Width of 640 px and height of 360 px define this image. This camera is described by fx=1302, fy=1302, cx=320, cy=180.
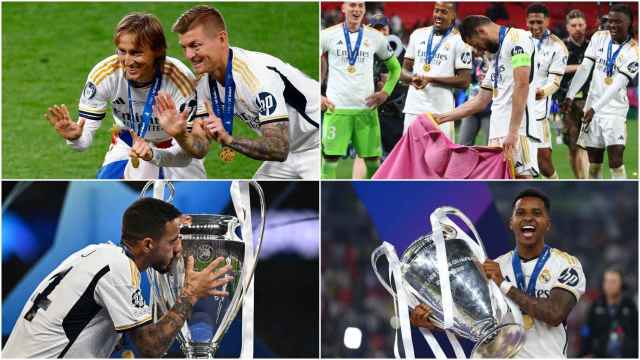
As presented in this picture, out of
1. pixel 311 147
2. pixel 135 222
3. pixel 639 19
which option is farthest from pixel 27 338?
pixel 639 19

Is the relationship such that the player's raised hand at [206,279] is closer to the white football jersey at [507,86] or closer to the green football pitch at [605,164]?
the green football pitch at [605,164]

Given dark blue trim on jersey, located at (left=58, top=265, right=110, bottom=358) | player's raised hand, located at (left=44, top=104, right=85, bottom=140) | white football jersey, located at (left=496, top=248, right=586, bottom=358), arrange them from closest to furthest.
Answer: dark blue trim on jersey, located at (left=58, top=265, right=110, bottom=358) → player's raised hand, located at (left=44, top=104, right=85, bottom=140) → white football jersey, located at (left=496, top=248, right=586, bottom=358)

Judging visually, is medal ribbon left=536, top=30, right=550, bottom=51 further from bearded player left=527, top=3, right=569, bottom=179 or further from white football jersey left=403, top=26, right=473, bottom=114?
white football jersey left=403, top=26, right=473, bottom=114

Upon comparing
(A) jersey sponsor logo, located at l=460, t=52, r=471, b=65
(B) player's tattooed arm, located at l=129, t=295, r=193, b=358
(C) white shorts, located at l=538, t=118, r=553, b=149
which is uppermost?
(A) jersey sponsor logo, located at l=460, t=52, r=471, b=65

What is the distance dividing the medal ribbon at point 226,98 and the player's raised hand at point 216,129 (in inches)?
3.4

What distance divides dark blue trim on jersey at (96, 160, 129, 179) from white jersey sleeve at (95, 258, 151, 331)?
1.43 metres

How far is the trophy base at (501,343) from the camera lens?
7.46 m

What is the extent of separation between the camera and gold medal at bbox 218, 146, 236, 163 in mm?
7581

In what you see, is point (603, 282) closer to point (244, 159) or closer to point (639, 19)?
point (639, 19)

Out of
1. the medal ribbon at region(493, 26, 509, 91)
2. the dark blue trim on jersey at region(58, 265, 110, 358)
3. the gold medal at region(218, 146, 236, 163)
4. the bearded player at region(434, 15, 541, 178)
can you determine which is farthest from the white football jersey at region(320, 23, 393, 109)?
the dark blue trim on jersey at region(58, 265, 110, 358)

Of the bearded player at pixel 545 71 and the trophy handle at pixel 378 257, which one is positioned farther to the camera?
the bearded player at pixel 545 71

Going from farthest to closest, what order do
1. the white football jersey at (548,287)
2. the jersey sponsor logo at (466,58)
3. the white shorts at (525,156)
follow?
the jersey sponsor logo at (466,58) < the white shorts at (525,156) < the white football jersey at (548,287)

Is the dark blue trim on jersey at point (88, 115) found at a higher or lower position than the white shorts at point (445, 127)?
higher

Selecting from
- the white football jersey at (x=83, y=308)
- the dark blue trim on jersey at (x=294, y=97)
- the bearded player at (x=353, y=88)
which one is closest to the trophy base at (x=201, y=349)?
the white football jersey at (x=83, y=308)
